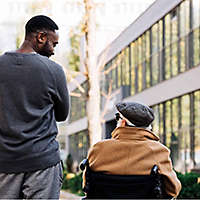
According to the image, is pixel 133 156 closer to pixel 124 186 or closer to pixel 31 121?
pixel 124 186

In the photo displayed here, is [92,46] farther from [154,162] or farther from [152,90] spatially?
[154,162]

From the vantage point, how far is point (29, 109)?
8.73 ft

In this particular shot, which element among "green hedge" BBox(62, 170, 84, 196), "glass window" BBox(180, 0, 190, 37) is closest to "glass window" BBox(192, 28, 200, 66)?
"glass window" BBox(180, 0, 190, 37)

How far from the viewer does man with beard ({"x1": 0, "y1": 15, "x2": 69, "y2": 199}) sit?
8.59 ft

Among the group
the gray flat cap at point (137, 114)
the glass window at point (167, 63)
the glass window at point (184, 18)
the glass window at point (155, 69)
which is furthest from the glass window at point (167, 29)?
the gray flat cap at point (137, 114)

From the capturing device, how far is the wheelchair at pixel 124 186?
3.57 m

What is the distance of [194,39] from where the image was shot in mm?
16281

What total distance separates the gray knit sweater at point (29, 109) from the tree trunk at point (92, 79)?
407 inches

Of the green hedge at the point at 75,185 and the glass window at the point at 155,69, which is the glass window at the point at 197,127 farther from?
the glass window at the point at 155,69

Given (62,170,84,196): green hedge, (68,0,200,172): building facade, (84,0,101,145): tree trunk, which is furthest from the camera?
(62,170,84,196): green hedge

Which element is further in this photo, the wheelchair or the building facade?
the building facade

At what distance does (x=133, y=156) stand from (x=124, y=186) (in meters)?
0.21

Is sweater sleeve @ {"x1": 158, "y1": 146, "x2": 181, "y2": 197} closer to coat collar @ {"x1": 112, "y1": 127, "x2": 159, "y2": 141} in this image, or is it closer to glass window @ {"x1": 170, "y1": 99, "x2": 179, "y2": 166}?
coat collar @ {"x1": 112, "y1": 127, "x2": 159, "y2": 141}

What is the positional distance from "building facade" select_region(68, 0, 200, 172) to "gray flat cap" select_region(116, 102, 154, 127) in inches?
382
